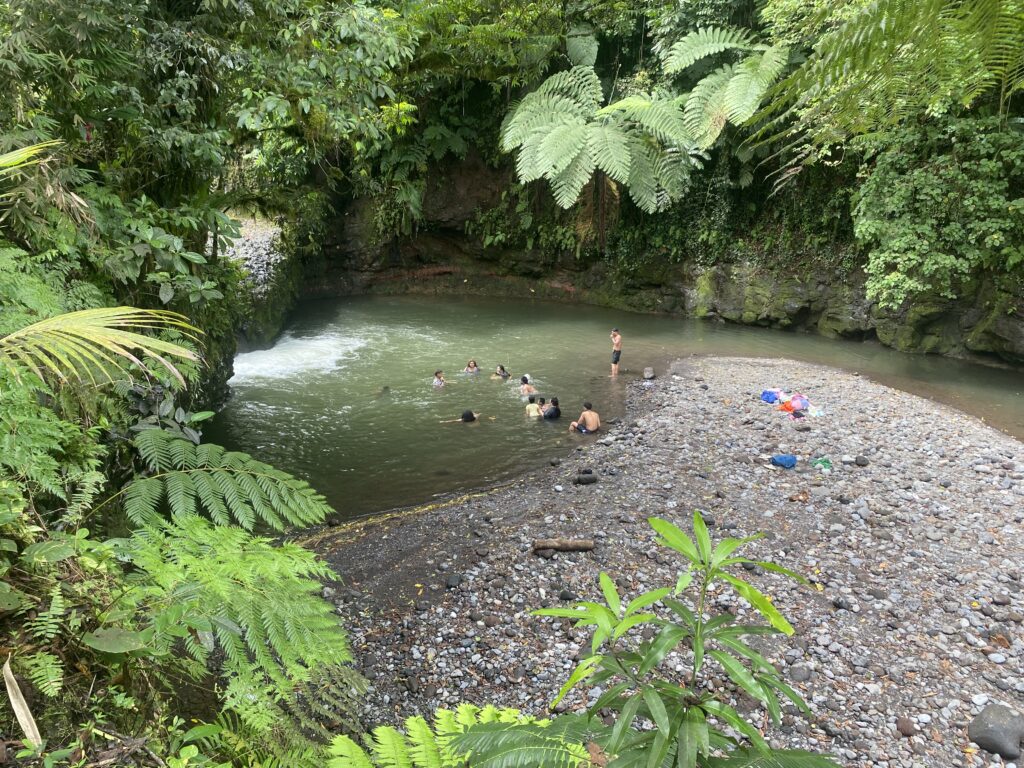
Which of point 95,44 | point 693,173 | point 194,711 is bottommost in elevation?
point 194,711

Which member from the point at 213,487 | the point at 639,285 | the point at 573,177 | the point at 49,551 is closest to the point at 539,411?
the point at 573,177

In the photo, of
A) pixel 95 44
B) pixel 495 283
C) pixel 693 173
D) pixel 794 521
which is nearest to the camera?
pixel 95 44

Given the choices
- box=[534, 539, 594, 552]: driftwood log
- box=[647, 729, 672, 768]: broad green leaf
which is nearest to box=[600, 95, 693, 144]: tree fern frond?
box=[534, 539, 594, 552]: driftwood log

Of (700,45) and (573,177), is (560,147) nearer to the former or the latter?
(573,177)

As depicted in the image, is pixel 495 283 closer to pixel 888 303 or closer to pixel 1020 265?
pixel 888 303

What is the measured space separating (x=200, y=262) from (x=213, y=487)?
7.61 ft

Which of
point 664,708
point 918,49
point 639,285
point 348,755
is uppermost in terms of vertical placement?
point 918,49

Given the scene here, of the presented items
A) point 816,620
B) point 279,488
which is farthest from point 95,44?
point 816,620

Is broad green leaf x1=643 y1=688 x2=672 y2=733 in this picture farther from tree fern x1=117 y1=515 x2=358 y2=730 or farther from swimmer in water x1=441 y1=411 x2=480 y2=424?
swimmer in water x1=441 y1=411 x2=480 y2=424

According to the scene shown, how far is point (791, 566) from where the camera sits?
186 inches

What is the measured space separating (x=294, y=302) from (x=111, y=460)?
38.4ft

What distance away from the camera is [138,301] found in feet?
13.9

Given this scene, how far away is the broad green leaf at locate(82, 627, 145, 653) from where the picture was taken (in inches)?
58.7

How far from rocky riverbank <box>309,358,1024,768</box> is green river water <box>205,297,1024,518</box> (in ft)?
3.14
